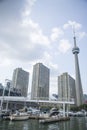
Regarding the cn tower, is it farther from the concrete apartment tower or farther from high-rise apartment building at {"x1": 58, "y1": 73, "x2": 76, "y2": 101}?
the concrete apartment tower

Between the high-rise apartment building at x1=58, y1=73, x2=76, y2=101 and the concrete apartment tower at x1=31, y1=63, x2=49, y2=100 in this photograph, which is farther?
the high-rise apartment building at x1=58, y1=73, x2=76, y2=101

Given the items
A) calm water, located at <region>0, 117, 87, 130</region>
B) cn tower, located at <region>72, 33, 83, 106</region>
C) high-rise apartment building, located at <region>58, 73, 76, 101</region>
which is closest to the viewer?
calm water, located at <region>0, 117, 87, 130</region>

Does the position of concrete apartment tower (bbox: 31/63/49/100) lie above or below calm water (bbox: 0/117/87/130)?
above

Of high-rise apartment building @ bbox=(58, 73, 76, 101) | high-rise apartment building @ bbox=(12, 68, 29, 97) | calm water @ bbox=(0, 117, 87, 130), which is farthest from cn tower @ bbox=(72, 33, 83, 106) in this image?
calm water @ bbox=(0, 117, 87, 130)

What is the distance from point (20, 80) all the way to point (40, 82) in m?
18.7

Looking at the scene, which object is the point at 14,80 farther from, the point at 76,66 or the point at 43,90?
the point at 76,66

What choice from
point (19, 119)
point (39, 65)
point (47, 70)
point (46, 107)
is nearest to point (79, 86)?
point (47, 70)

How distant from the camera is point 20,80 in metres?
133

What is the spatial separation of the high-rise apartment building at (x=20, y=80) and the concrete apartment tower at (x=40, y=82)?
9305 millimetres

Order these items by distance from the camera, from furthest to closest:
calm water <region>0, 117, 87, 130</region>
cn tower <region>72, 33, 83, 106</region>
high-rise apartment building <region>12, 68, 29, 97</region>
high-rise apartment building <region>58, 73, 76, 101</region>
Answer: high-rise apartment building <region>58, 73, 76, 101</region>, cn tower <region>72, 33, 83, 106</region>, high-rise apartment building <region>12, 68, 29, 97</region>, calm water <region>0, 117, 87, 130</region>

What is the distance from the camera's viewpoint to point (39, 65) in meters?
135

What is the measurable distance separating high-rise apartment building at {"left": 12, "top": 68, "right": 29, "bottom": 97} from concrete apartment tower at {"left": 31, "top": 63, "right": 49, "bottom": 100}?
9.31 m

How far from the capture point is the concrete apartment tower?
12331 centimetres

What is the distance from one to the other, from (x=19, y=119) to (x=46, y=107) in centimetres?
5291
